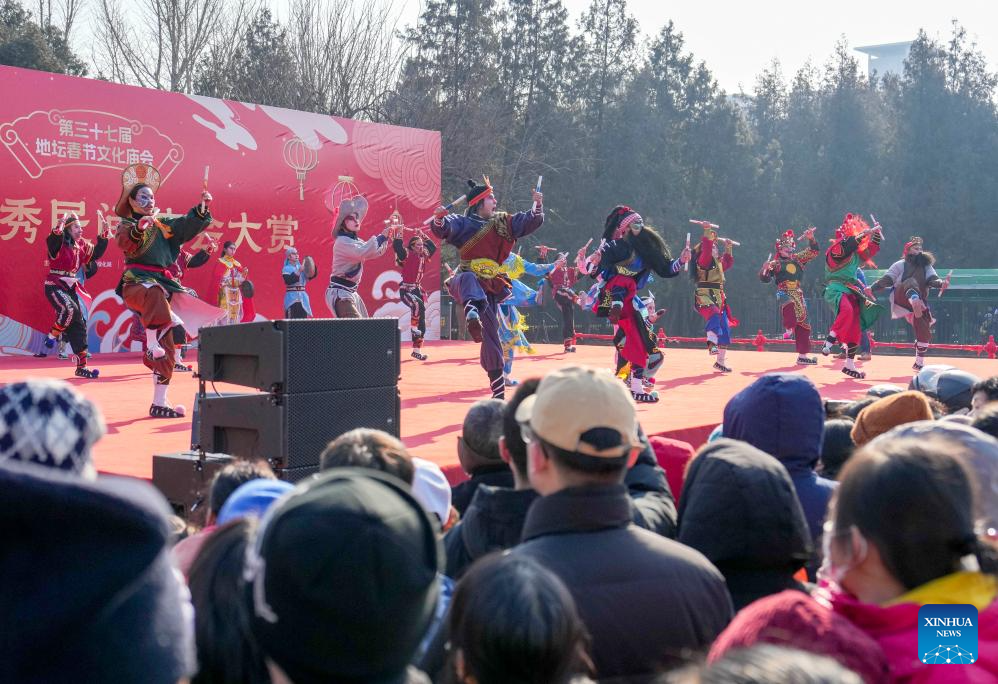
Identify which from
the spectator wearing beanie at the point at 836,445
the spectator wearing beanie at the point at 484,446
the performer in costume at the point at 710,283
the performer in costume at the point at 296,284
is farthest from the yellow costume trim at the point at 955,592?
the performer in costume at the point at 710,283

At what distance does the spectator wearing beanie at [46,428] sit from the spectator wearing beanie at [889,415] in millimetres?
2560

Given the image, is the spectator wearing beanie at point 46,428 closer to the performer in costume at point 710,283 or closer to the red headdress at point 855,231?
the performer in costume at point 710,283

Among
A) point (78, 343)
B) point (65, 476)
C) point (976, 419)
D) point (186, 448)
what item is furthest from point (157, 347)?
point (65, 476)

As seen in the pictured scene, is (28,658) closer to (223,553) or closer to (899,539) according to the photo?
(223,553)

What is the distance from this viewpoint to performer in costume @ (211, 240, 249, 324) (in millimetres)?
14133

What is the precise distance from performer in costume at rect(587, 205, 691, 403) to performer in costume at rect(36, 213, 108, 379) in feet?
18.3

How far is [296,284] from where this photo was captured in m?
12.9

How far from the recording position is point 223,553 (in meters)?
1.55

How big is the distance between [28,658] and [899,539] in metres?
1.18

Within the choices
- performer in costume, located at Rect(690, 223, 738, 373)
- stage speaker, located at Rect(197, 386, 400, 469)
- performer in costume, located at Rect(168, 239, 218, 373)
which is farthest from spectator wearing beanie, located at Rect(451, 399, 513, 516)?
performer in costume, located at Rect(690, 223, 738, 373)

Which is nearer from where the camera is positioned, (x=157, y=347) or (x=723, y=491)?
(x=723, y=491)

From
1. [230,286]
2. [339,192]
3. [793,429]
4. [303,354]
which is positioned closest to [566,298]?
[339,192]

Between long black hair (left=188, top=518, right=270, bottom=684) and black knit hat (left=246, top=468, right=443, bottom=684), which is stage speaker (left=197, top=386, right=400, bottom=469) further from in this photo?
black knit hat (left=246, top=468, right=443, bottom=684)

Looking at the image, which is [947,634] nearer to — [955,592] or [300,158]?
[955,592]
